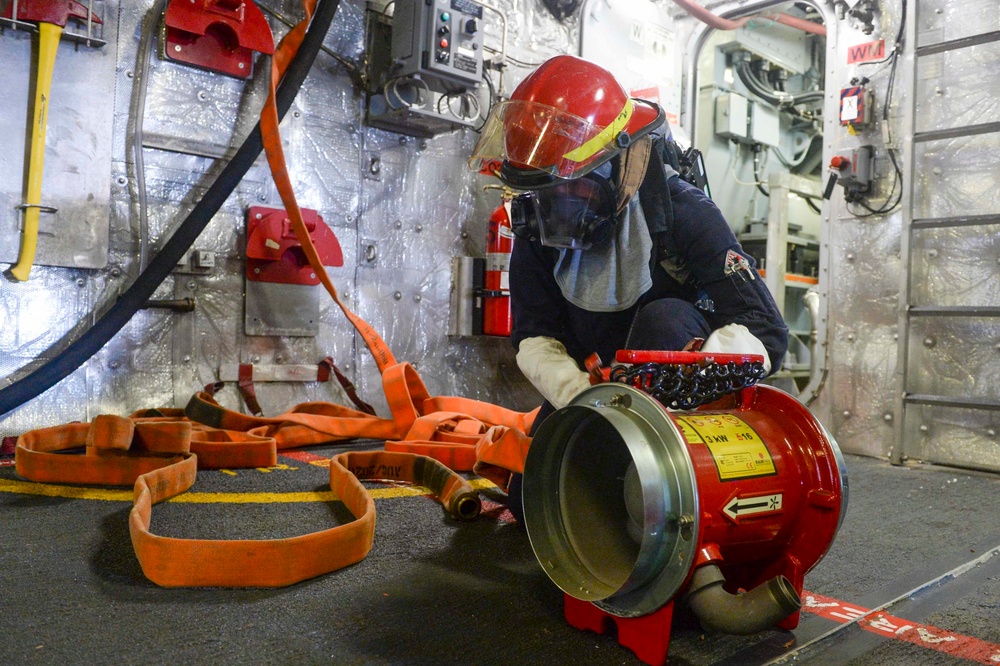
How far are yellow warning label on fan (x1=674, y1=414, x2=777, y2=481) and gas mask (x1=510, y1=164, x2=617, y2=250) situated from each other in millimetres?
863

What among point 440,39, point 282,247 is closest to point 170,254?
point 282,247

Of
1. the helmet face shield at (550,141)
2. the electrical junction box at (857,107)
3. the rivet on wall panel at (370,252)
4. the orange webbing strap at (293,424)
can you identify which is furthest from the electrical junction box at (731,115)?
the helmet face shield at (550,141)

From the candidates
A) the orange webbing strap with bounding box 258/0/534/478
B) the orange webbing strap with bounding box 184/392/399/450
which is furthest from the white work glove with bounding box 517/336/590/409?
the orange webbing strap with bounding box 184/392/399/450

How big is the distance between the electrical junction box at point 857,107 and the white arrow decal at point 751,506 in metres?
4.03

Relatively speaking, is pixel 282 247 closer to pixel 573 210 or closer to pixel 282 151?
pixel 282 151

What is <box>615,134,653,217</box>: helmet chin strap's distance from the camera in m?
2.30

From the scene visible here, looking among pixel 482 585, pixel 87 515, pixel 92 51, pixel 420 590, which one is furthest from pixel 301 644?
pixel 92 51

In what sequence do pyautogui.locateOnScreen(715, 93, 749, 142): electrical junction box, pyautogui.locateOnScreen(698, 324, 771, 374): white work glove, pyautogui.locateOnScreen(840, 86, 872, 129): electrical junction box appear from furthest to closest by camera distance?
1. pyautogui.locateOnScreen(715, 93, 749, 142): electrical junction box
2. pyautogui.locateOnScreen(840, 86, 872, 129): electrical junction box
3. pyautogui.locateOnScreen(698, 324, 771, 374): white work glove

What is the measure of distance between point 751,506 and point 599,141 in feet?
3.93

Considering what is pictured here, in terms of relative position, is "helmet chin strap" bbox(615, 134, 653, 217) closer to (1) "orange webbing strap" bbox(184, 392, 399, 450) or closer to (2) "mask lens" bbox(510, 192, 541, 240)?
(2) "mask lens" bbox(510, 192, 541, 240)

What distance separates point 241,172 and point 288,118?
0.71 meters

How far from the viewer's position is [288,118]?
4312 millimetres

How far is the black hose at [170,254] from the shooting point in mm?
3311

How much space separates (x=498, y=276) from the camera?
4887mm
